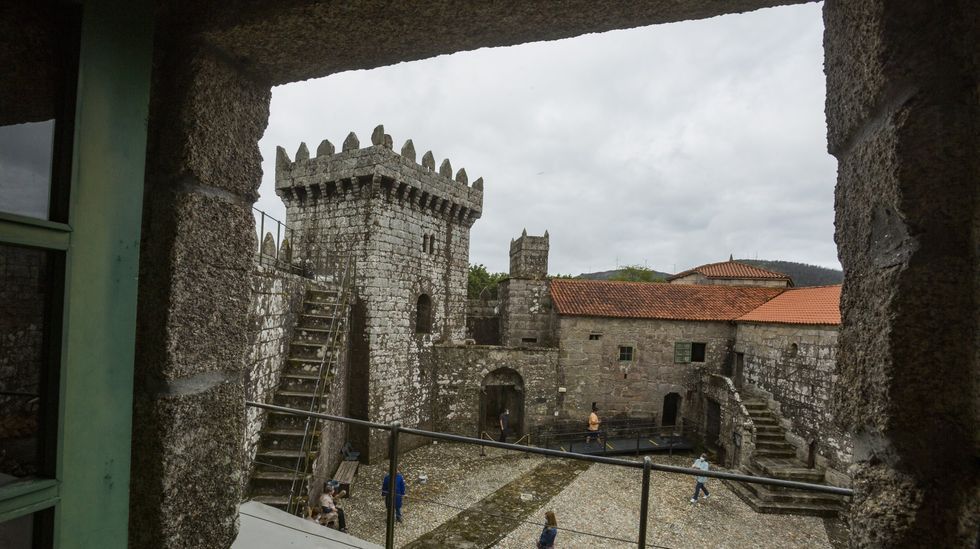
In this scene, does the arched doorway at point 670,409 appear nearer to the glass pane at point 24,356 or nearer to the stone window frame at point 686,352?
the stone window frame at point 686,352

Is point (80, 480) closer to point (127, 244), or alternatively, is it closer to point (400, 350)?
point (127, 244)

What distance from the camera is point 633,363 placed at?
1518 cm

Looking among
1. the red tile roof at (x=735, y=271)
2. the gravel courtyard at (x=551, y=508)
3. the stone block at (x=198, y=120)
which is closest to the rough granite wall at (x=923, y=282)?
the stone block at (x=198, y=120)

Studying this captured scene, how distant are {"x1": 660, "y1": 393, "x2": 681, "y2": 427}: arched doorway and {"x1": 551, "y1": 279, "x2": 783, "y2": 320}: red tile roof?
2.98m

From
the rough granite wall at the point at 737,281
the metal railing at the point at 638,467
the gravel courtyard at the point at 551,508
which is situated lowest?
the gravel courtyard at the point at 551,508

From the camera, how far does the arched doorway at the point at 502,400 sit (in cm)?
1440

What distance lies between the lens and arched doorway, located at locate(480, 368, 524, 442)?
14.4 metres

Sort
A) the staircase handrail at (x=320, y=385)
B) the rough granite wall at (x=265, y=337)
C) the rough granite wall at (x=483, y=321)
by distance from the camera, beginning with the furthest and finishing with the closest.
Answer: the rough granite wall at (x=483, y=321)
the staircase handrail at (x=320, y=385)
the rough granite wall at (x=265, y=337)

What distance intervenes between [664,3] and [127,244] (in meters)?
1.60

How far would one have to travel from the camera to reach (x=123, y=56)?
1.15 m

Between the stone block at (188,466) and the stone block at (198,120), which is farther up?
the stone block at (198,120)

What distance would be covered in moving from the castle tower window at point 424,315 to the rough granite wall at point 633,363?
4.42m

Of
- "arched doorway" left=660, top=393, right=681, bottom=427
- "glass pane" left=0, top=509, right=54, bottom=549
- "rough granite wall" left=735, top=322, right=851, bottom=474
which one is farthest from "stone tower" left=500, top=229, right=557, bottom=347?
"glass pane" left=0, top=509, right=54, bottom=549

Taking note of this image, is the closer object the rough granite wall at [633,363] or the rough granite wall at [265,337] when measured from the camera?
the rough granite wall at [265,337]
